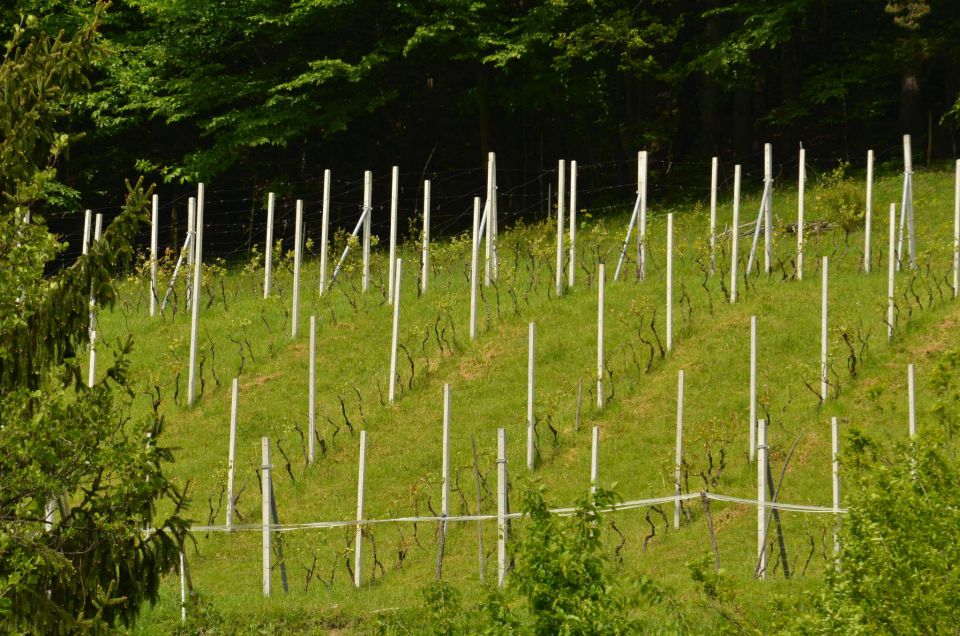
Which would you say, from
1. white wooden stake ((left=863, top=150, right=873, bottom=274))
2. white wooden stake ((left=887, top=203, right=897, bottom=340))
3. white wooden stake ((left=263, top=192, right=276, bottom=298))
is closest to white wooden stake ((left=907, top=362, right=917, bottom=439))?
white wooden stake ((left=887, top=203, right=897, bottom=340))

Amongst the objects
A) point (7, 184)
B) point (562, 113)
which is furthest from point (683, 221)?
point (7, 184)

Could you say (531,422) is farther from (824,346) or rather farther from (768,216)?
(768,216)

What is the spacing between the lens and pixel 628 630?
9555 mm

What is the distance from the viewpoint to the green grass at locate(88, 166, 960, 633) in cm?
1605

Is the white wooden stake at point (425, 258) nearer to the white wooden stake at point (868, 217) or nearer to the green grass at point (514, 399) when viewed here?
the green grass at point (514, 399)

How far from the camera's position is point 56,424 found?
1008 centimetres

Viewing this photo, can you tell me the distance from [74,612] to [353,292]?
13.5m

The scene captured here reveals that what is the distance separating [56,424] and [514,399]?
32.8 ft

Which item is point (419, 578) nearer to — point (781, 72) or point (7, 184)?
point (7, 184)

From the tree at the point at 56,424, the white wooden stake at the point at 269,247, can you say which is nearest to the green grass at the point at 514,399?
the white wooden stake at the point at 269,247

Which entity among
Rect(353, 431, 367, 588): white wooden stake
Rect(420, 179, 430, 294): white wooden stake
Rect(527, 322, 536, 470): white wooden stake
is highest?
Rect(420, 179, 430, 294): white wooden stake

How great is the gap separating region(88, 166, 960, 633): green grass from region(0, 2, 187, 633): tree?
10.2 feet

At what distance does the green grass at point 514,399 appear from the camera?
16.0 metres

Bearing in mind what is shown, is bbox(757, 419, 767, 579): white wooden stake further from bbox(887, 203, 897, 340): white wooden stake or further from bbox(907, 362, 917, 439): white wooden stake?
bbox(887, 203, 897, 340): white wooden stake
